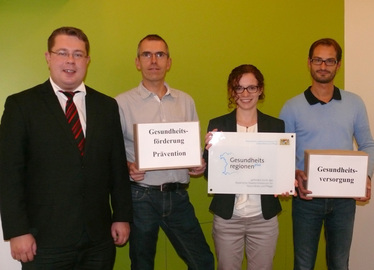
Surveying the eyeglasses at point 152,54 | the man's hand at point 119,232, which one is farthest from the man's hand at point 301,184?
the eyeglasses at point 152,54

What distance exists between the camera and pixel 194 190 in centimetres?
316

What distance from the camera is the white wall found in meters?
3.48

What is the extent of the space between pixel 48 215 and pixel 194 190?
149 cm

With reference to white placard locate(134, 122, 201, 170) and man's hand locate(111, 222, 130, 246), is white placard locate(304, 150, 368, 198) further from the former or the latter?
man's hand locate(111, 222, 130, 246)

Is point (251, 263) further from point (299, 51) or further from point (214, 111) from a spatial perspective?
point (299, 51)

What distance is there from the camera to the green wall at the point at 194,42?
103 inches

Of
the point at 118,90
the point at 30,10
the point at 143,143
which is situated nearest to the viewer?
the point at 143,143

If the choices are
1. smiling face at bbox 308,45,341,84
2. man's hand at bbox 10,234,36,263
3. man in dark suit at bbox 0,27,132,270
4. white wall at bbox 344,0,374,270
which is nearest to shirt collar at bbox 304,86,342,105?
smiling face at bbox 308,45,341,84

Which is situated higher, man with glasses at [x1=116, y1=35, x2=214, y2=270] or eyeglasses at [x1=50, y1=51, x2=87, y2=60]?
eyeglasses at [x1=50, y1=51, x2=87, y2=60]

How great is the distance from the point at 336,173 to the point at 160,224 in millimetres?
1138

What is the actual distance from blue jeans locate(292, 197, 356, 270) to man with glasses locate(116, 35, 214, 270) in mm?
652

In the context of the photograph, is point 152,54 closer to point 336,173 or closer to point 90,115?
point 90,115

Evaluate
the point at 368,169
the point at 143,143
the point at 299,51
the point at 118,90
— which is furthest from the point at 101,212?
→ the point at 299,51

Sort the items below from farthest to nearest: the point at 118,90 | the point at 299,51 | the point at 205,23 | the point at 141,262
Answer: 1. the point at 299,51
2. the point at 205,23
3. the point at 118,90
4. the point at 141,262
